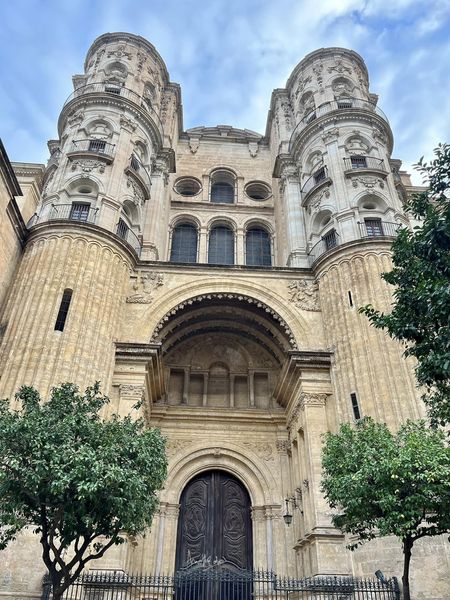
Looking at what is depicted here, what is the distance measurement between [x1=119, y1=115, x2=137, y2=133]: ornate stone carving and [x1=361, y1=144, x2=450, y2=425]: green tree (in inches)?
655

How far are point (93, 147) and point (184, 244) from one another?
6419 mm

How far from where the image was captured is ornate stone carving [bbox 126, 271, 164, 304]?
18.6 meters

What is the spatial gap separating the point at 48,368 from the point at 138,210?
29.9 ft

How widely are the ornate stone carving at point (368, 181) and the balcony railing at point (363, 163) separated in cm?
46

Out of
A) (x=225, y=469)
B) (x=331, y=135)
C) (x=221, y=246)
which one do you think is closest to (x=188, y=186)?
(x=221, y=246)

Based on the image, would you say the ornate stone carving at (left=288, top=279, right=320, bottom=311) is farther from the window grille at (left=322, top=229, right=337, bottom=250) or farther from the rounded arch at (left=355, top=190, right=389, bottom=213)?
the rounded arch at (left=355, top=190, right=389, bottom=213)

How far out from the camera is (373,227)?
2031 cm

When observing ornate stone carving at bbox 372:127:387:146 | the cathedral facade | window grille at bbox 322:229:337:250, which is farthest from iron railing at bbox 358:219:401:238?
ornate stone carving at bbox 372:127:387:146

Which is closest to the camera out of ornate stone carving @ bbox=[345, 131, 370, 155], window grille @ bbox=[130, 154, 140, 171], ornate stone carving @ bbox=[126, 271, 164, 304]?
ornate stone carving @ bbox=[126, 271, 164, 304]

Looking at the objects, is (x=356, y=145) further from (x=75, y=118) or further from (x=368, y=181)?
(x=75, y=118)

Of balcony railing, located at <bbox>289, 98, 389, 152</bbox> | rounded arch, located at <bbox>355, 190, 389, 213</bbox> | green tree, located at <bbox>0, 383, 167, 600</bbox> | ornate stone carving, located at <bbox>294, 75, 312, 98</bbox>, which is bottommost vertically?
green tree, located at <bbox>0, 383, 167, 600</bbox>

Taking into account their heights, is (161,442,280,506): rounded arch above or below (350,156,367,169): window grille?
below

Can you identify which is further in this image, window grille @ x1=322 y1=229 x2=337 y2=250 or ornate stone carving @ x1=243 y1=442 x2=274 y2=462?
window grille @ x1=322 y1=229 x2=337 y2=250

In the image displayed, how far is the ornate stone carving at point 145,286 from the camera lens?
732 inches
